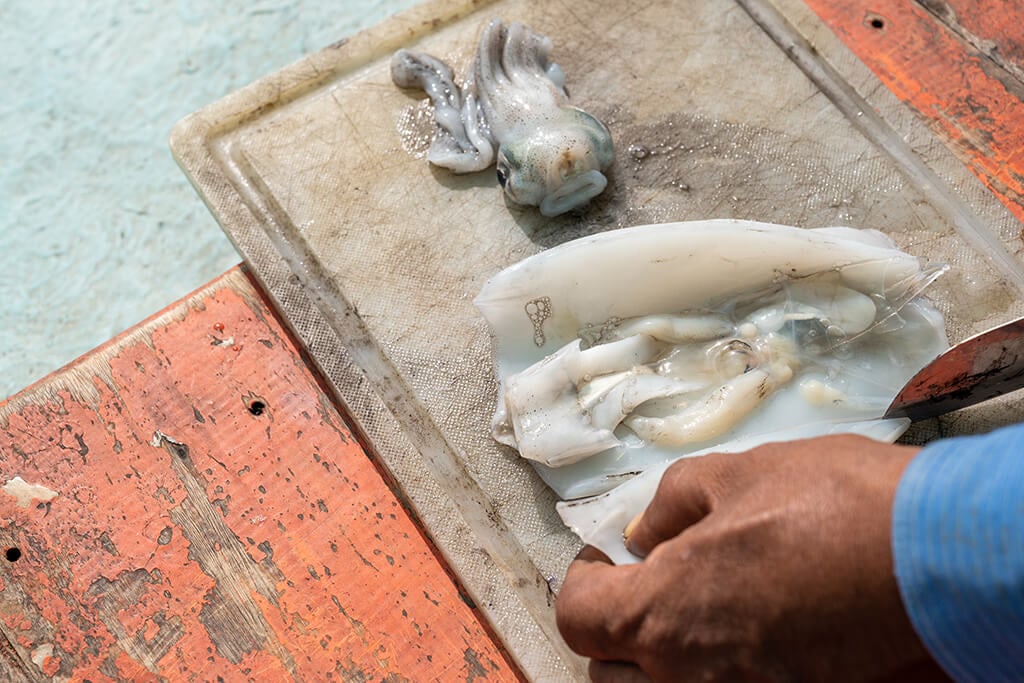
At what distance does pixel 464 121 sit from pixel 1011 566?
1.54 metres

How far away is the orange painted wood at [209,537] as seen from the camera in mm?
1611

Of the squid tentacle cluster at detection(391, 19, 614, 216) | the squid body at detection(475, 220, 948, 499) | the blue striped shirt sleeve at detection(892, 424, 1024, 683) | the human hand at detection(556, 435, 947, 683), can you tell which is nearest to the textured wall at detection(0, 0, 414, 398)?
the squid tentacle cluster at detection(391, 19, 614, 216)

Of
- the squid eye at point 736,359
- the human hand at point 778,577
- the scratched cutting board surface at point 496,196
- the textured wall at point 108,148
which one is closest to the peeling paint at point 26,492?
the scratched cutting board surface at point 496,196

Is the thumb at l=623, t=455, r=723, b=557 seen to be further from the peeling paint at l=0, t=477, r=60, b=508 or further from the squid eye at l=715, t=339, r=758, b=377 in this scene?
the peeling paint at l=0, t=477, r=60, b=508

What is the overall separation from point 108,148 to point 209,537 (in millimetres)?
1896

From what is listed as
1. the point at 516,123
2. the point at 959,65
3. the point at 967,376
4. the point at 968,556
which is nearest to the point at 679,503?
the point at 968,556

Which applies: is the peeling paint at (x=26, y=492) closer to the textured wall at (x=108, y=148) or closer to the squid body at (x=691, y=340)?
the squid body at (x=691, y=340)

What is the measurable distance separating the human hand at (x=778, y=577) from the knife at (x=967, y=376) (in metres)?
0.57

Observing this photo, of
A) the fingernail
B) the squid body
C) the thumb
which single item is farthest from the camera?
the squid body

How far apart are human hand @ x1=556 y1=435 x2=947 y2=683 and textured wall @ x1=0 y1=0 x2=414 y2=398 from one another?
7.03ft

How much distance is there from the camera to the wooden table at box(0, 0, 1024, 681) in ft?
5.29

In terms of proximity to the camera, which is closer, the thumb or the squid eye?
the thumb

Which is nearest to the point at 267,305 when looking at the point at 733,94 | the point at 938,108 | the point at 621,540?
the point at 621,540

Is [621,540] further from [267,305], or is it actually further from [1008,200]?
[1008,200]
